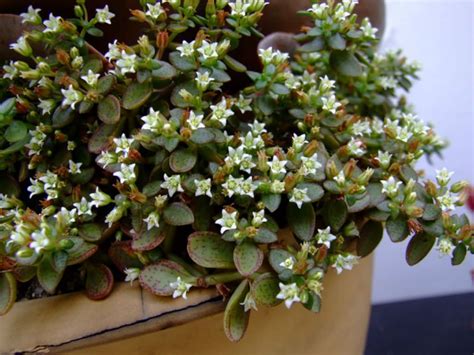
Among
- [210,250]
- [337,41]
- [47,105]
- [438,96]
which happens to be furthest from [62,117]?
[438,96]

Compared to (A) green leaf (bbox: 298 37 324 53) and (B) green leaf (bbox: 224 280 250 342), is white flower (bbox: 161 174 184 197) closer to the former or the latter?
(B) green leaf (bbox: 224 280 250 342)

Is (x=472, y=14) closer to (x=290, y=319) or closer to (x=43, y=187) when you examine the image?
(x=290, y=319)

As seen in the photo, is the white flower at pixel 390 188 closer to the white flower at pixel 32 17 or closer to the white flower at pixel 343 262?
the white flower at pixel 343 262

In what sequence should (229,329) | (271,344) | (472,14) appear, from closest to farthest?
(229,329), (271,344), (472,14)

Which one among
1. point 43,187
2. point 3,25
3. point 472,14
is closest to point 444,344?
point 472,14

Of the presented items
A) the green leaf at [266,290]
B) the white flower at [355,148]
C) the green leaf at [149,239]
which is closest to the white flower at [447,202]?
the white flower at [355,148]

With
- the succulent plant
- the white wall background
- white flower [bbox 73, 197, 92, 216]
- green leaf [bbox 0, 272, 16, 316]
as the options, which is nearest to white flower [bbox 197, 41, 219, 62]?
the succulent plant

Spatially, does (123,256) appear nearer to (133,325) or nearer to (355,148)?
(133,325)
